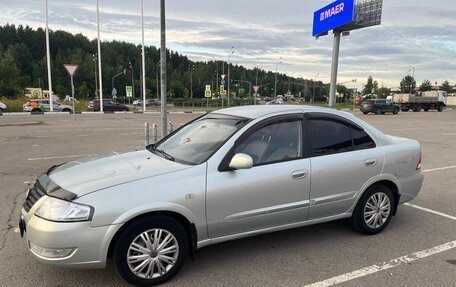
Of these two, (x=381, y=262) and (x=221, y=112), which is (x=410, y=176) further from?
(x=221, y=112)

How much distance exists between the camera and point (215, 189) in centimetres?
362

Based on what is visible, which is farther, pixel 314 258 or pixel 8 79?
pixel 8 79

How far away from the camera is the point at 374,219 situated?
4762mm

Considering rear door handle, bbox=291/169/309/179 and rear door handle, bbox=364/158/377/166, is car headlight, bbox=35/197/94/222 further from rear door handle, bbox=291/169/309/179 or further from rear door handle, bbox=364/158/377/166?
rear door handle, bbox=364/158/377/166

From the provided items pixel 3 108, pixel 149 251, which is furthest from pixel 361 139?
pixel 3 108

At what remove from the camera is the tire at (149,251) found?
331 cm

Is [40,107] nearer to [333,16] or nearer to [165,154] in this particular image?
[333,16]

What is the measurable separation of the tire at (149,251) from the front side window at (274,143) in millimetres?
1043

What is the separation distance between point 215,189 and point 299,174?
101cm

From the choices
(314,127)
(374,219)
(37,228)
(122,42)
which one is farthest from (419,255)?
(122,42)

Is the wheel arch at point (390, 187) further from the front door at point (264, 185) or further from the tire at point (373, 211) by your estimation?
the front door at point (264, 185)

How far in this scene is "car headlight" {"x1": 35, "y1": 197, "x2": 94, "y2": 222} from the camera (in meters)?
3.13

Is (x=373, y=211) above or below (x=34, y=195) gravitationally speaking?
below

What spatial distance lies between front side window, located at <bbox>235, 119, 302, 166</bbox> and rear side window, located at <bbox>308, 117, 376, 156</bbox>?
0.67 feet
